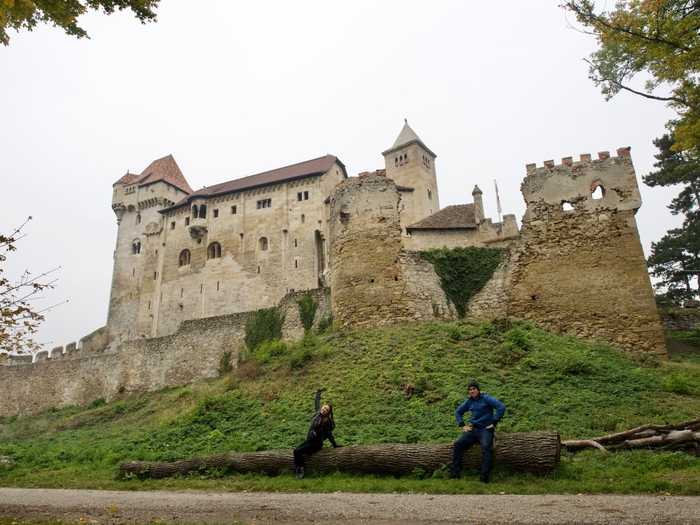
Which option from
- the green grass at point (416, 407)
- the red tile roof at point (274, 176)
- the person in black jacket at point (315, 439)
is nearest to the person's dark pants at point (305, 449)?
the person in black jacket at point (315, 439)

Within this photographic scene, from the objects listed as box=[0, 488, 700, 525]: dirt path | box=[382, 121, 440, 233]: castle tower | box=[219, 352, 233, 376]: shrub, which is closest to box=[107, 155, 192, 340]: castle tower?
box=[382, 121, 440, 233]: castle tower

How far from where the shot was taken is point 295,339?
27.1 metres

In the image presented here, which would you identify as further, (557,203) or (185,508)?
(557,203)

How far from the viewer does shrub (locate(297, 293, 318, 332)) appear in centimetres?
2694

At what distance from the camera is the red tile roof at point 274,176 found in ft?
175

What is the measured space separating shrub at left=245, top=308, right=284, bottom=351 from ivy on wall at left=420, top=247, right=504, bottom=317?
30.3ft

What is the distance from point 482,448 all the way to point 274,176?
4995 centimetres

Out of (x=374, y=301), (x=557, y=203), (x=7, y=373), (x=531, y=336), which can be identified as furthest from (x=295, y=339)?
(x=7, y=373)

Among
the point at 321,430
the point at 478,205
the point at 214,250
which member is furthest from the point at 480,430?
the point at 214,250

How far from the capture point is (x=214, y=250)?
5431 cm

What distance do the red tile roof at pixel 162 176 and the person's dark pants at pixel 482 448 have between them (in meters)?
58.6

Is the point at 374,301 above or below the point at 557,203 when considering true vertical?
below

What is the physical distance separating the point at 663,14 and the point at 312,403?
13751 mm

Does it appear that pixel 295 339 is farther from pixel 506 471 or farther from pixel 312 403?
pixel 506 471
